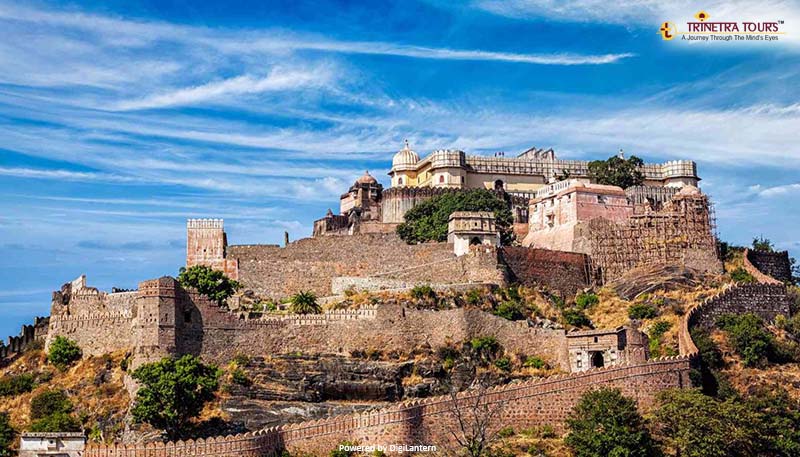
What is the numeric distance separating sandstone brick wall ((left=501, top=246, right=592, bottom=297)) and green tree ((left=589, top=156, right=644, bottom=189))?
1375cm

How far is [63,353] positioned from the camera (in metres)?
68.4

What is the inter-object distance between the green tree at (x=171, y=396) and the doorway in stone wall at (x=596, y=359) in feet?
61.3

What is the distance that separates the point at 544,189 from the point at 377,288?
18389 millimetres

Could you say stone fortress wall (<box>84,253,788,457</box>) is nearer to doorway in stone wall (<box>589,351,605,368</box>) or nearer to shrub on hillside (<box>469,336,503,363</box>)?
doorway in stone wall (<box>589,351,605,368</box>)

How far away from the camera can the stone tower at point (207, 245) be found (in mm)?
81250

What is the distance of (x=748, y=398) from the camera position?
6431 centimetres

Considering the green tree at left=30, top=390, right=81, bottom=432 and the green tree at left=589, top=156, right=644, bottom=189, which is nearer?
the green tree at left=30, top=390, right=81, bottom=432

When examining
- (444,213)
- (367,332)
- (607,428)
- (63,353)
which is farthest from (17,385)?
(444,213)

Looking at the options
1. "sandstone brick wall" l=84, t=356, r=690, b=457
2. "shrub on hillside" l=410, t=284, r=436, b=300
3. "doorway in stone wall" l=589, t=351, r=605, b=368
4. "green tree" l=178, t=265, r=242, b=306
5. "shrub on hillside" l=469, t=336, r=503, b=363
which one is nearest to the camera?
"sandstone brick wall" l=84, t=356, r=690, b=457

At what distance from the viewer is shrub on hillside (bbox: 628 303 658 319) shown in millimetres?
73062

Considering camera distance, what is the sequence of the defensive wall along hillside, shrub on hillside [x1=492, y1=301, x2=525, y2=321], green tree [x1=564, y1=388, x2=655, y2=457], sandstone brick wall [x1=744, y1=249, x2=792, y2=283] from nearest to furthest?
green tree [x1=564, y1=388, x2=655, y2=457]
the defensive wall along hillside
shrub on hillside [x1=492, y1=301, x2=525, y2=321]
sandstone brick wall [x1=744, y1=249, x2=792, y2=283]

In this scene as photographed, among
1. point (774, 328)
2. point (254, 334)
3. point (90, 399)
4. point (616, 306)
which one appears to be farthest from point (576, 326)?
point (90, 399)

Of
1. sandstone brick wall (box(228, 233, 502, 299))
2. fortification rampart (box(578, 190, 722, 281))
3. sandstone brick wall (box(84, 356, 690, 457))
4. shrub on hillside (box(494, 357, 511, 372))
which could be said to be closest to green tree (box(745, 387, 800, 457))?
sandstone brick wall (box(84, 356, 690, 457))

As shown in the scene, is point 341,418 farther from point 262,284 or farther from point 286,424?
point 262,284
